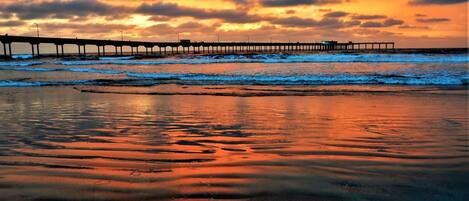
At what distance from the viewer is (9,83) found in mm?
17781

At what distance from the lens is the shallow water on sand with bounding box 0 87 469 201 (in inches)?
127

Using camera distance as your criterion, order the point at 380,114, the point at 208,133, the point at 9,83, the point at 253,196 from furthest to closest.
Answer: the point at 9,83 → the point at 380,114 → the point at 208,133 → the point at 253,196

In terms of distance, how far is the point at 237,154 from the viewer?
4449mm

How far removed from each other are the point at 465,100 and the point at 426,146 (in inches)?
242

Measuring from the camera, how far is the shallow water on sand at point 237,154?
3221mm

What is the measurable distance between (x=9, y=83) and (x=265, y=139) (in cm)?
1627

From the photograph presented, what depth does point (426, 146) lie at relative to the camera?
4773 millimetres

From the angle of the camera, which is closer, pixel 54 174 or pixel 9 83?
pixel 54 174

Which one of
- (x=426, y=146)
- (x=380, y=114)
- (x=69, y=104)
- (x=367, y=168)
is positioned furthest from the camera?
(x=69, y=104)

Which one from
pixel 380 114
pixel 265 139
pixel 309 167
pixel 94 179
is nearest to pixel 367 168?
pixel 309 167

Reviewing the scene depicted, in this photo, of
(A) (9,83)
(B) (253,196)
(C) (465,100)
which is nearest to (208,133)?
(B) (253,196)

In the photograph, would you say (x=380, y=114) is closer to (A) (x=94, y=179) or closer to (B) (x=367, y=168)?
(B) (x=367, y=168)

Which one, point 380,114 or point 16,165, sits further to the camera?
point 380,114

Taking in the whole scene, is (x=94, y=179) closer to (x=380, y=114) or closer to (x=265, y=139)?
(x=265, y=139)
